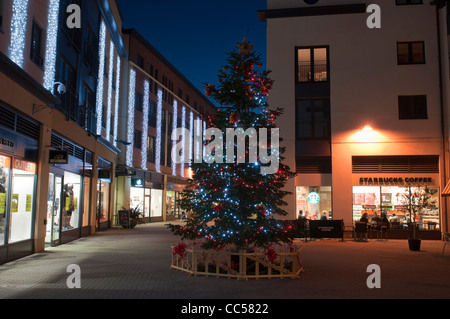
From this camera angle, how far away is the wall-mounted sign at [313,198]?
2436cm

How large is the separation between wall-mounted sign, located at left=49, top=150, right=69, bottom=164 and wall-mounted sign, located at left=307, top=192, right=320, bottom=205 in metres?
13.6

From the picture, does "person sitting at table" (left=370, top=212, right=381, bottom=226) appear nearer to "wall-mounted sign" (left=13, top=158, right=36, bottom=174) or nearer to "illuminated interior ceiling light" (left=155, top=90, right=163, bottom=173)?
"wall-mounted sign" (left=13, top=158, right=36, bottom=174)

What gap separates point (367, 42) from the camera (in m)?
24.9

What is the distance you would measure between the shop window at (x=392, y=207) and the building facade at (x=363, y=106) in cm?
5

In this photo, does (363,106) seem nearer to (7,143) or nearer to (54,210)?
(54,210)

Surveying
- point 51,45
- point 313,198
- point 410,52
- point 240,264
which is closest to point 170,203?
point 313,198

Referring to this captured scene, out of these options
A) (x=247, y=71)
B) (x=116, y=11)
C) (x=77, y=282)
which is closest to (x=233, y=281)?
(x=77, y=282)

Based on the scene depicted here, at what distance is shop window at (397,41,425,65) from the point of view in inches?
968

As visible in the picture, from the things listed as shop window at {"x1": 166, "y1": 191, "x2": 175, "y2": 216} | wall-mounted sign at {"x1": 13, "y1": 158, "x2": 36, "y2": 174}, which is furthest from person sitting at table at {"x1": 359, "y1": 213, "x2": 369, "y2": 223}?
shop window at {"x1": 166, "y1": 191, "x2": 175, "y2": 216}

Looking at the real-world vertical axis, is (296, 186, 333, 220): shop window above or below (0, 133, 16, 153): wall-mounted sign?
below

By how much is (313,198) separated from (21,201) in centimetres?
1534

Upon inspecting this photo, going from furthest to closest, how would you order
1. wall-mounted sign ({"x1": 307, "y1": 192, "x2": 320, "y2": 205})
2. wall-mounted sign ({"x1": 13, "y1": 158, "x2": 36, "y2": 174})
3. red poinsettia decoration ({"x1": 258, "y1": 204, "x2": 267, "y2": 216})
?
wall-mounted sign ({"x1": 307, "y1": 192, "x2": 320, "y2": 205}), wall-mounted sign ({"x1": 13, "y1": 158, "x2": 36, "y2": 174}), red poinsettia decoration ({"x1": 258, "y1": 204, "x2": 267, "y2": 216})

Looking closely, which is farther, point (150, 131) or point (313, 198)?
point (150, 131)

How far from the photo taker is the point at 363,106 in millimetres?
24500
